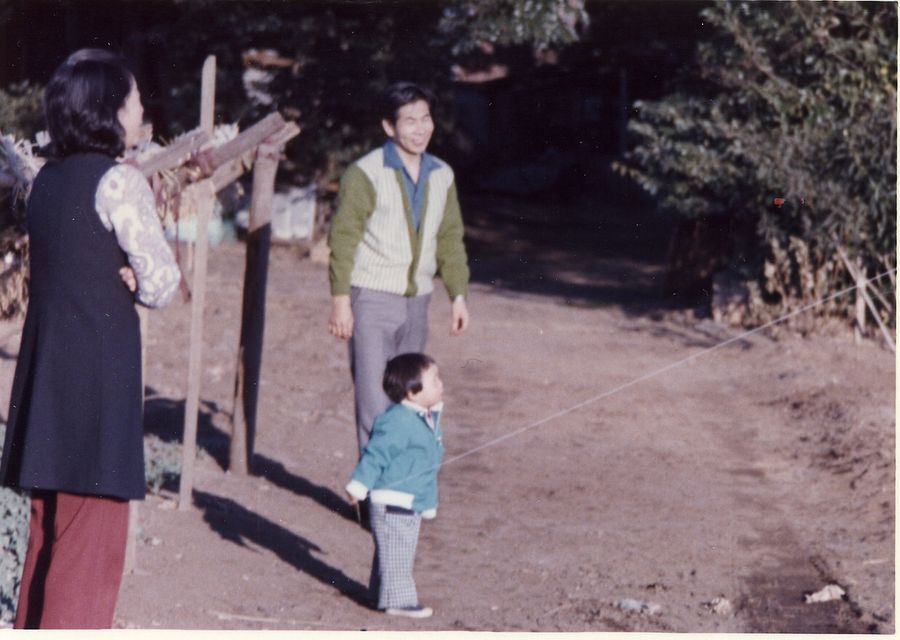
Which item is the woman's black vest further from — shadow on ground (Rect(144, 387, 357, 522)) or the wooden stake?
shadow on ground (Rect(144, 387, 357, 522))

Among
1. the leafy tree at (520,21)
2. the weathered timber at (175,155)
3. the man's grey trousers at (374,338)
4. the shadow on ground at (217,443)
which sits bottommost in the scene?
the shadow on ground at (217,443)

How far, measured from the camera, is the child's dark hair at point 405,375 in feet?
14.5

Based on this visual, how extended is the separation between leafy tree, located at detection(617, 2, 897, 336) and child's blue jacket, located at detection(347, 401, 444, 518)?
7287 mm

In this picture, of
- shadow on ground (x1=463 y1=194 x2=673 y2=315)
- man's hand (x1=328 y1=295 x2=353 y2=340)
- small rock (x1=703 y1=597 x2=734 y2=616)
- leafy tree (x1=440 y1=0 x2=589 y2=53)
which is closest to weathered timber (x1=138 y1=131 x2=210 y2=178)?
man's hand (x1=328 y1=295 x2=353 y2=340)

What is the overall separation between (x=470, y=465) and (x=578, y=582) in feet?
6.87

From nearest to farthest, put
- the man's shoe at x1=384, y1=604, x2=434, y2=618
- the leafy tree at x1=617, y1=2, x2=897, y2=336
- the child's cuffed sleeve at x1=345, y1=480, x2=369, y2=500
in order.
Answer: the child's cuffed sleeve at x1=345, y1=480, x2=369, y2=500, the man's shoe at x1=384, y1=604, x2=434, y2=618, the leafy tree at x1=617, y1=2, x2=897, y2=336

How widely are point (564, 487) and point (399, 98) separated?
2510 mm

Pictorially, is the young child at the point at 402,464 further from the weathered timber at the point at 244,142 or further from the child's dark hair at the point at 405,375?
the weathered timber at the point at 244,142

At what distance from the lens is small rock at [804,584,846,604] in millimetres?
5188

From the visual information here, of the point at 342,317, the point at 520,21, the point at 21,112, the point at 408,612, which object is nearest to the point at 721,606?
the point at 408,612

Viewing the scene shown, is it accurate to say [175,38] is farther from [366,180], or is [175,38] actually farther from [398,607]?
[398,607]

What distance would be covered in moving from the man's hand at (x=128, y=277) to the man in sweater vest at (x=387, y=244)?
1878 mm

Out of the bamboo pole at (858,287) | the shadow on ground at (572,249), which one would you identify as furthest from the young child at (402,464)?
the shadow on ground at (572,249)

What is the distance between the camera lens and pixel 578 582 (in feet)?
17.4
